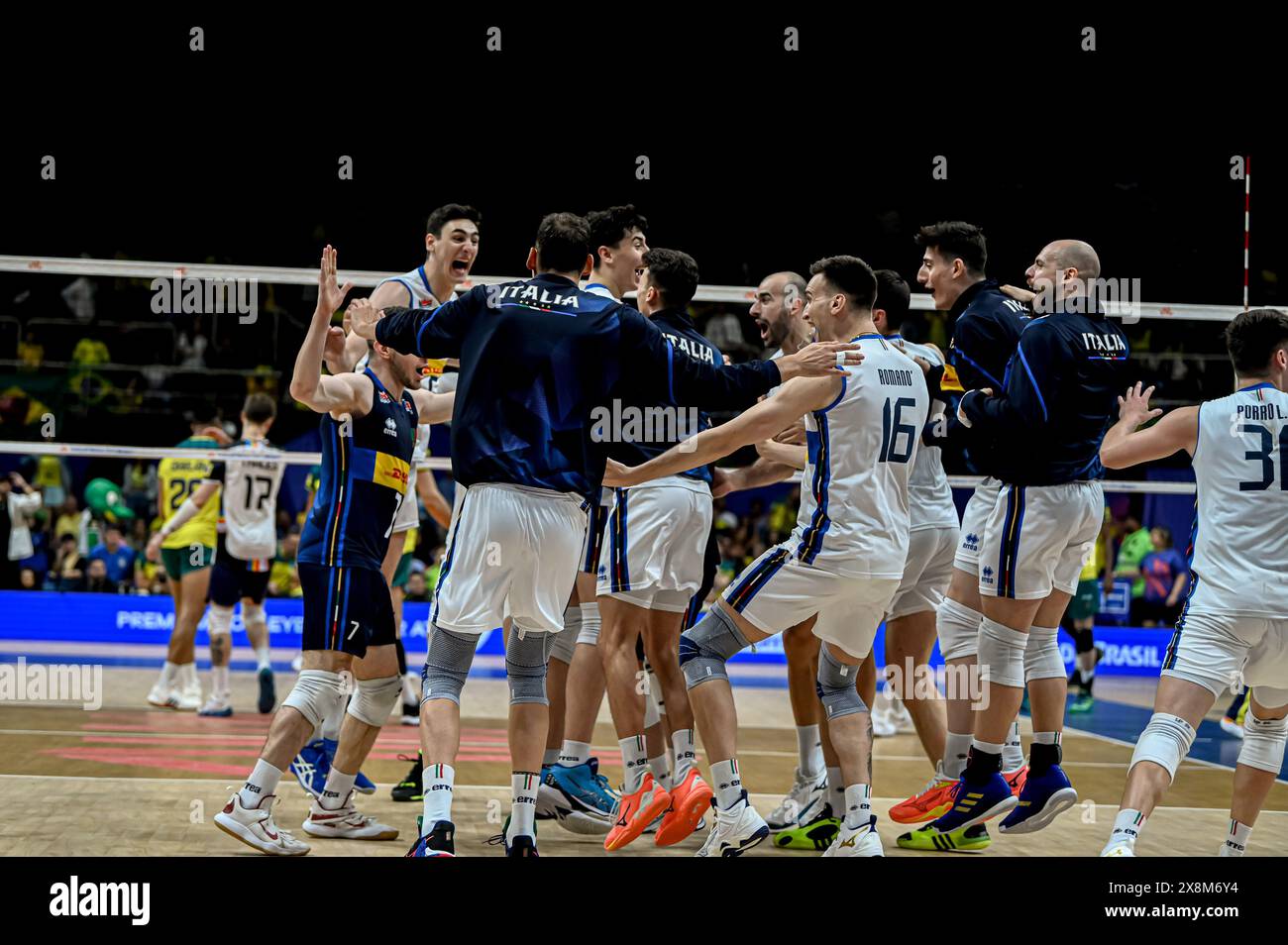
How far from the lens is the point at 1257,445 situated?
4.65 meters

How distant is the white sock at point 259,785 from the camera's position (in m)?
4.74

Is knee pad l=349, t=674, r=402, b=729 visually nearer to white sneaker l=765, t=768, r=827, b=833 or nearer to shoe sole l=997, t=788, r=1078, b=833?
white sneaker l=765, t=768, r=827, b=833

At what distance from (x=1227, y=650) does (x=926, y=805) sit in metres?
1.67

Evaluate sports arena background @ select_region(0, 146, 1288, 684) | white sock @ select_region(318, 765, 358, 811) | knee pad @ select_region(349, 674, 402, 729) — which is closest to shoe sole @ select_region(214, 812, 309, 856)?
white sock @ select_region(318, 765, 358, 811)

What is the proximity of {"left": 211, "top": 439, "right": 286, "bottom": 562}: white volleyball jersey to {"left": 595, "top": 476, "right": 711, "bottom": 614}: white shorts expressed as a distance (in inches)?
184

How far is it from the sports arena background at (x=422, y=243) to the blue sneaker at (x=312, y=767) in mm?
7925

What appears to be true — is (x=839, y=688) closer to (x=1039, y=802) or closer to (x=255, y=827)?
(x=1039, y=802)

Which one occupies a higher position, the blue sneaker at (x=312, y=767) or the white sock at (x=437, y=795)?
the white sock at (x=437, y=795)

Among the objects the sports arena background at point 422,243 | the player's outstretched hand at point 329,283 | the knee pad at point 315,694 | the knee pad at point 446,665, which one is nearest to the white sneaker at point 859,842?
the knee pad at point 446,665

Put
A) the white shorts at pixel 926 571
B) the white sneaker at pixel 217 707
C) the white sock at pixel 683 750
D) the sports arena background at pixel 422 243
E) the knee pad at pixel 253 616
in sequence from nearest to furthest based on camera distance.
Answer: the white sock at pixel 683 750 → the white shorts at pixel 926 571 → the white sneaker at pixel 217 707 → the knee pad at pixel 253 616 → the sports arena background at pixel 422 243

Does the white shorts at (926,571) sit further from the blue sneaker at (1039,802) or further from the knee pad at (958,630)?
the blue sneaker at (1039,802)

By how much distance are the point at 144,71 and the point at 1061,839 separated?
1400cm
